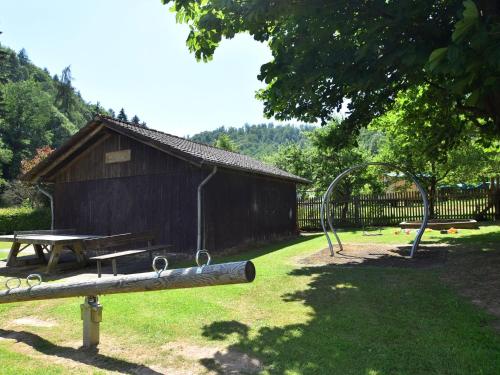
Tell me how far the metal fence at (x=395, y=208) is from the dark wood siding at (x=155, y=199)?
715 centimetres

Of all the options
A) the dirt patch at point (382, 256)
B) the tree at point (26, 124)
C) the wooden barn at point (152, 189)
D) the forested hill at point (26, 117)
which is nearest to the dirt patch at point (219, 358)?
the dirt patch at point (382, 256)

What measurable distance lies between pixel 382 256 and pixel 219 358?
721cm

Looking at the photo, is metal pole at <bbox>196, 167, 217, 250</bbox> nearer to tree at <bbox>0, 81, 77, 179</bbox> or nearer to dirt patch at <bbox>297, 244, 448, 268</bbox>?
dirt patch at <bbox>297, 244, 448, 268</bbox>

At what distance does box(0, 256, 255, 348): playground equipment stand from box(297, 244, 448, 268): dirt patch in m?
6.06

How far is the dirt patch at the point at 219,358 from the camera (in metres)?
4.16

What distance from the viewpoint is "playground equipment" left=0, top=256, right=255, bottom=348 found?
3891 mm

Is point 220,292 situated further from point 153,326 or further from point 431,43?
point 431,43

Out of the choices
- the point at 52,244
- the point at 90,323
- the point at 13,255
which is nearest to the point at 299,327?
the point at 90,323

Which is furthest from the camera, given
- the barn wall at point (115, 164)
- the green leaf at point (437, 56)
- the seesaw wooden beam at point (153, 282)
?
the barn wall at point (115, 164)

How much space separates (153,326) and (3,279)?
6083mm

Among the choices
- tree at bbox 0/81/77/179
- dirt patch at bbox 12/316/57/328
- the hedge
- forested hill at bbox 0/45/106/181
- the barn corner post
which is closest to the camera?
the barn corner post

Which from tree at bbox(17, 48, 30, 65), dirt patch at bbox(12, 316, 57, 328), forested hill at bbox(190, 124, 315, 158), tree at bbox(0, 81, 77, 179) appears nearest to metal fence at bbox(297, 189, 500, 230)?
dirt patch at bbox(12, 316, 57, 328)

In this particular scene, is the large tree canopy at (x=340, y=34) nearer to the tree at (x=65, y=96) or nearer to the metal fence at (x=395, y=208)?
the metal fence at (x=395, y=208)

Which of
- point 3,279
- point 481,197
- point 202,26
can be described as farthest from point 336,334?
point 481,197
